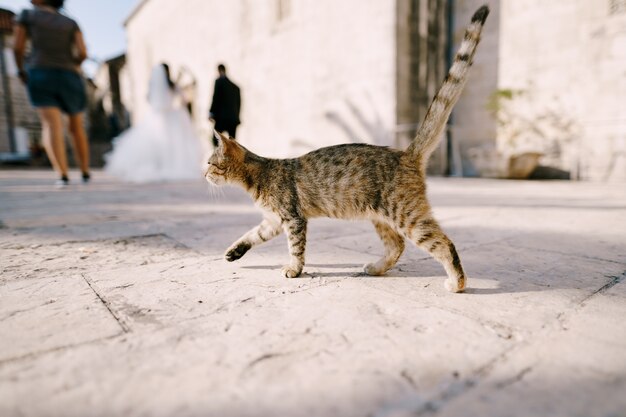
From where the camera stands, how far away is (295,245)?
202cm

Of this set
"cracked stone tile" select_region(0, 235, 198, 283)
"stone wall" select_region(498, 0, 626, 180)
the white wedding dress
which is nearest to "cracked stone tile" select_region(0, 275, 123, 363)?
"cracked stone tile" select_region(0, 235, 198, 283)

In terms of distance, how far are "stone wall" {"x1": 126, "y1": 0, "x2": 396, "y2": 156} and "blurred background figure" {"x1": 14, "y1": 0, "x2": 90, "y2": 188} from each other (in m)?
6.03

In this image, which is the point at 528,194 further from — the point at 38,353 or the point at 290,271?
the point at 38,353

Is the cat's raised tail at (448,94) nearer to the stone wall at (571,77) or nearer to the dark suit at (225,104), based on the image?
the dark suit at (225,104)

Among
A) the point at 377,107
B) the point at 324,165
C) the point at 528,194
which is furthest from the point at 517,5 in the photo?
the point at 324,165

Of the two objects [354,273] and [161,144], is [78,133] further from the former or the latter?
[354,273]

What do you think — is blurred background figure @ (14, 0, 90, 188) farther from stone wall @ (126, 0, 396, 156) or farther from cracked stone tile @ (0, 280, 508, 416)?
stone wall @ (126, 0, 396, 156)

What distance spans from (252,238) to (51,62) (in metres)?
5.54

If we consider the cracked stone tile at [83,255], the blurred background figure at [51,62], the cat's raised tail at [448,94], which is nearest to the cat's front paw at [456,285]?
the cat's raised tail at [448,94]

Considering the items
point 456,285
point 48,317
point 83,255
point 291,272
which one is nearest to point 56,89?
point 83,255

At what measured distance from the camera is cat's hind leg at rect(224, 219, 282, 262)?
2.19m

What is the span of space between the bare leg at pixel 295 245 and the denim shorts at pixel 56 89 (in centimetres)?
558

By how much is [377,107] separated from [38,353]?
888 cm

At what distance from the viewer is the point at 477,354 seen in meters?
1.13
